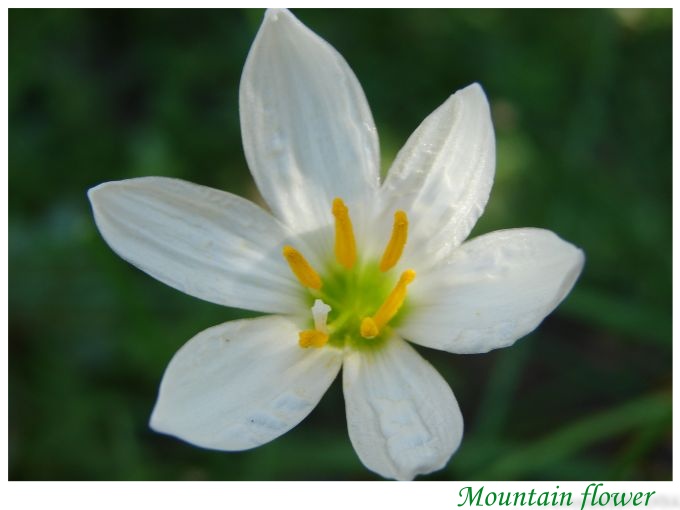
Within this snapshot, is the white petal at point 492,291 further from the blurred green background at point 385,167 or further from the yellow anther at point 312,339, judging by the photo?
the blurred green background at point 385,167

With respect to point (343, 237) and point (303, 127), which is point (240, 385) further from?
point (303, 127)

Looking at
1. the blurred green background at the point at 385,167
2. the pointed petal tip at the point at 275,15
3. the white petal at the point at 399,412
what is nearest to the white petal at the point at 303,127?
the pointed petal tip at the point at 275,15

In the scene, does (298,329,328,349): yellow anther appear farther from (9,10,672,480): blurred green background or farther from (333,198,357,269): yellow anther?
(9,10,672,480): blurred green background

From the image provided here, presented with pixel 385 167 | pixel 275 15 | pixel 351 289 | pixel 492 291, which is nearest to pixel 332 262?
pixel 351 289

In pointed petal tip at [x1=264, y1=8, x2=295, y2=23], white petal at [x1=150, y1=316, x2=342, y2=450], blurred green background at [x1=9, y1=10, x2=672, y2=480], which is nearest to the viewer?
white petal at [x1=150, y1=316, x2=342, y2=450]

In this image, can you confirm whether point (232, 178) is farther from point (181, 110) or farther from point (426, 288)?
point (426, 288)

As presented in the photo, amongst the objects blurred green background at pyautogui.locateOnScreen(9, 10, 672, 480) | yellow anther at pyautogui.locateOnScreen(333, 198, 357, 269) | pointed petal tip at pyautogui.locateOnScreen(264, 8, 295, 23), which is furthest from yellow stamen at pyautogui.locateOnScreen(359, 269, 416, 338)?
Answer: blurred green background at pyautogui.locateOnScreen(9, 10, 672, 480)
